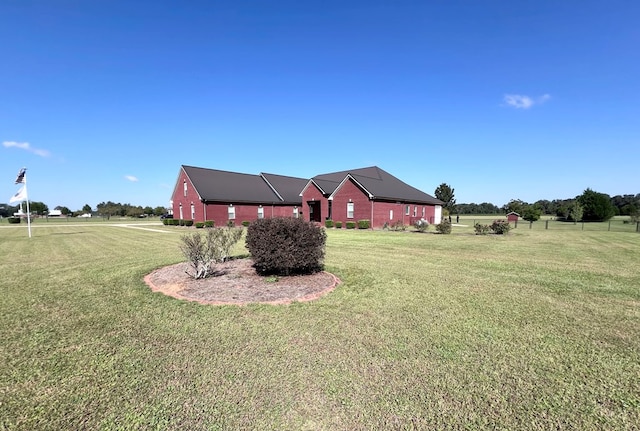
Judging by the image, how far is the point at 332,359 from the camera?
143 inches

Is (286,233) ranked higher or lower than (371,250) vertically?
higher

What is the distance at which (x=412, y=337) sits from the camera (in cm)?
423

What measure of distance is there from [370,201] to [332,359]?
24.1m

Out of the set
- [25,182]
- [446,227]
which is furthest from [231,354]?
[25,182]

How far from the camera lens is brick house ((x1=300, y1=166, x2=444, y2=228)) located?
27.8m

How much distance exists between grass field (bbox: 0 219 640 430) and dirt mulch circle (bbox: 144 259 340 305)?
352 mm

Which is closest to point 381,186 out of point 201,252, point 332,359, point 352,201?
point 352,201

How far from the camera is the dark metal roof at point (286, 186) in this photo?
126 ft

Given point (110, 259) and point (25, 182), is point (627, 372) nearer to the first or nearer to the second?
point (110, 259)

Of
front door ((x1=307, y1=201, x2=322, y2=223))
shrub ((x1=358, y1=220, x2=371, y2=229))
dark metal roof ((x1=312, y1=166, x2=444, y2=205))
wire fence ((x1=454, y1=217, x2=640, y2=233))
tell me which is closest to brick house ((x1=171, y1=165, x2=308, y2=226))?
front door ((x1=307, y1=201, x2=322, y2=223))

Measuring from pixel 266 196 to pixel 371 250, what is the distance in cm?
2528

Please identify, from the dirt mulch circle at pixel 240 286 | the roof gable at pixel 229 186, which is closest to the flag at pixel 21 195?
the roof gable at pixel 229 186

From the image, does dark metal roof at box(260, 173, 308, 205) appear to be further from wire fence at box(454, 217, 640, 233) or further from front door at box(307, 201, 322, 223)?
wire fence at box(454, 217, 640, 233)

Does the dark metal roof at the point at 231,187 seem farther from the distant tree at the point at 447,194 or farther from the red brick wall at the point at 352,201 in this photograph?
the distant tree at the point at 447,194
